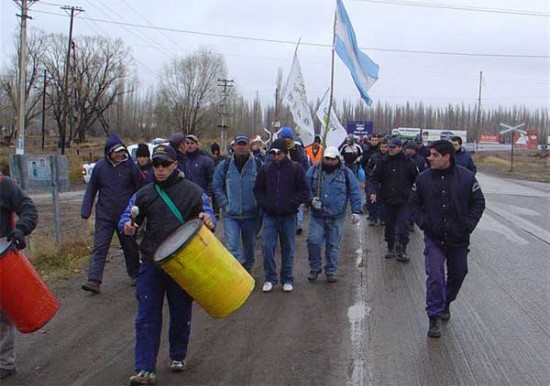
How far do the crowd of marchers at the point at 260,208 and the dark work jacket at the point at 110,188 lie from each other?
12mm

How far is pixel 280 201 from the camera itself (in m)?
7.79

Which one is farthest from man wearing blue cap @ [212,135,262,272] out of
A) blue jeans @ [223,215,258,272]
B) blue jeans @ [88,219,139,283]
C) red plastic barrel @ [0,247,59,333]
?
red plastic barrel @ [0,247,59,333]

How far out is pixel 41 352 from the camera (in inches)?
218

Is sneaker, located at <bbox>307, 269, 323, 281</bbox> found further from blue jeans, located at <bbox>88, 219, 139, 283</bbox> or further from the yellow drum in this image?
the yellow drum

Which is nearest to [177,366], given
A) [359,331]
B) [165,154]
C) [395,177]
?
[165,154]

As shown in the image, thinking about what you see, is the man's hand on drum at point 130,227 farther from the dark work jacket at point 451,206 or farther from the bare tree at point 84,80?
the bare tree at point 84,80

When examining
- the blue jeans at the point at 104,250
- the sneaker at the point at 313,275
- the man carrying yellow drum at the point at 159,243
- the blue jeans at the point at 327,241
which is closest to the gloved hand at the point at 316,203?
the blue jeans at the point at 327,241

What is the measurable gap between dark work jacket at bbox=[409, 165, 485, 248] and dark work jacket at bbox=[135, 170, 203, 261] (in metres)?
2.49

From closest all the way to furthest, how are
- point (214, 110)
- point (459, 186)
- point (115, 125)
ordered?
point (459, 186), point (214, 110), point (115, 125)

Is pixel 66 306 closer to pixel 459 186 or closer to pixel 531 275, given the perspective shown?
→ pixel 459 186

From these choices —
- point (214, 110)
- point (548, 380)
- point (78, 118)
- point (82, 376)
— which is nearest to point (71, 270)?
point (82, 376)

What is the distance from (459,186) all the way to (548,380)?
6.63ft

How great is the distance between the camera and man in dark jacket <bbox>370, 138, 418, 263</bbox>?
32.1ft

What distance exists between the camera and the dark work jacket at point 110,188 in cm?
773
